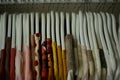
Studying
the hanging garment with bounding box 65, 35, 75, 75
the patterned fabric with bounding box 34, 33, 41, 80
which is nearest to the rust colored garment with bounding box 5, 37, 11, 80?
the patterned fabric with bounding box 34, 33, 41, 80

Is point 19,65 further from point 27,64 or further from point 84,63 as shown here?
point 84,63

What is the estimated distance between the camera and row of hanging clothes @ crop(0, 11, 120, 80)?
2.94 feet

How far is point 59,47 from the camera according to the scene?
3.12 ft

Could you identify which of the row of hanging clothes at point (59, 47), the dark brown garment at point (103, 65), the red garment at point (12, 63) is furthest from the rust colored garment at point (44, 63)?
the dark brown garment at point (103, 65)

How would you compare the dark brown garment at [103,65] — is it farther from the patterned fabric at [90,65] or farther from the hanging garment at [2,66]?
the hanging garment at [2,66]

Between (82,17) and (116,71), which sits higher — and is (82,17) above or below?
above

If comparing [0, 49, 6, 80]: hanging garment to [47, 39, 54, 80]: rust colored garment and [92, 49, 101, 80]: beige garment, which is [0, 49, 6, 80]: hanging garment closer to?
[47, 39, 54, 80]: rust colored garment

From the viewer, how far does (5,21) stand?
1.00 m

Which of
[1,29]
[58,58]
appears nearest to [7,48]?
[1,29]

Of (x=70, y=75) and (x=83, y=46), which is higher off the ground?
(x=83, y=46)

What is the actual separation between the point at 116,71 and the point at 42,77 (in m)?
0.30

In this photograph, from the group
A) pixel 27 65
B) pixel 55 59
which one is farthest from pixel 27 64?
pixel 55 59

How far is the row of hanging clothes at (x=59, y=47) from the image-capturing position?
90cm

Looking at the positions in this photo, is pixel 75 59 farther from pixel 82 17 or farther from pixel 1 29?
pixel 1 29
